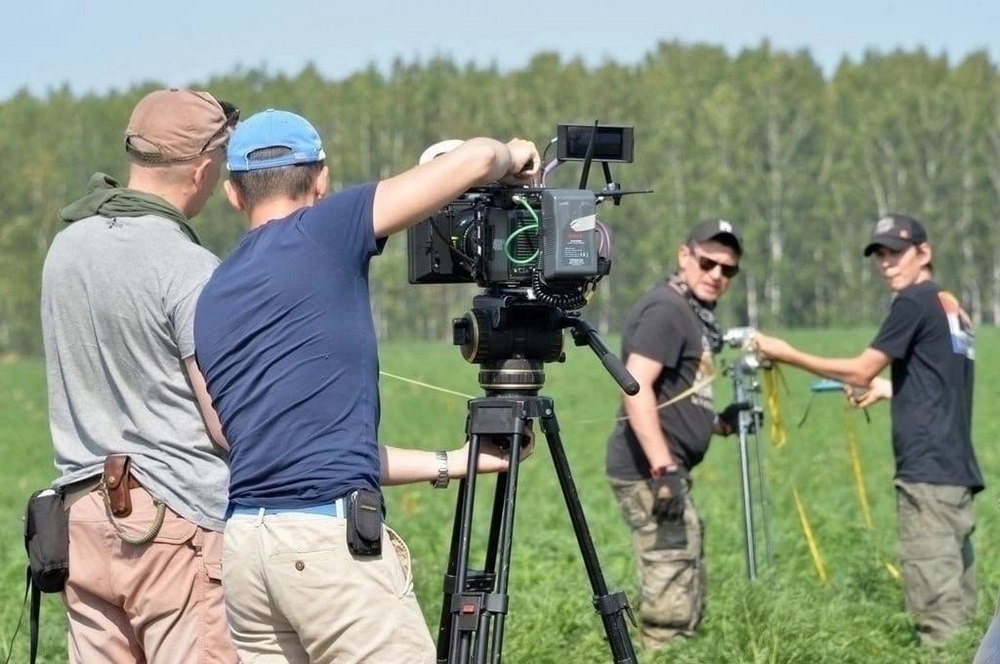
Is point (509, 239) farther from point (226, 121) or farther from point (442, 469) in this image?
point (226, 121)

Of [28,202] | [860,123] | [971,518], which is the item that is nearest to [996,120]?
[860,123]

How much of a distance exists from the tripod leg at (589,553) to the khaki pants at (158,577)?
0.85 m

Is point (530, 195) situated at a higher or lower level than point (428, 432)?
higher

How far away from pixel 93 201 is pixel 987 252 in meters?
72.9

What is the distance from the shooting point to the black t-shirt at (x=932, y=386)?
7.04 meters

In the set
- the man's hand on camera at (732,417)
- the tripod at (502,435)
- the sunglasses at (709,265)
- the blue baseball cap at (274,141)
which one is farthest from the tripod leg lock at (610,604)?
the man's hand on camera at (732,417)

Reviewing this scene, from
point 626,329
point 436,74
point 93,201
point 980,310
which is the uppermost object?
point 436,74

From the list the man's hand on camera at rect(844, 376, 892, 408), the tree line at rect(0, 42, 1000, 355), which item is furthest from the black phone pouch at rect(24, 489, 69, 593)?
the tree line at rect(0, 42, 1000, 355)

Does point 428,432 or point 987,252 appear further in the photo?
point 987,252

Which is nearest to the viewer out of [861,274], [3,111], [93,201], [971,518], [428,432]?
[93,201]

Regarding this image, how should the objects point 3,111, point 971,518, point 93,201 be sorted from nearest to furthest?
point 93,201, point 971,518, point 3,111

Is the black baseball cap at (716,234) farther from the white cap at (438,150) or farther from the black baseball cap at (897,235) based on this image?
the white cap at (438,150)

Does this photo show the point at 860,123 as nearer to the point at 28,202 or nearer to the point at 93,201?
the point at 28,202

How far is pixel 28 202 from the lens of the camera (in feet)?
249
